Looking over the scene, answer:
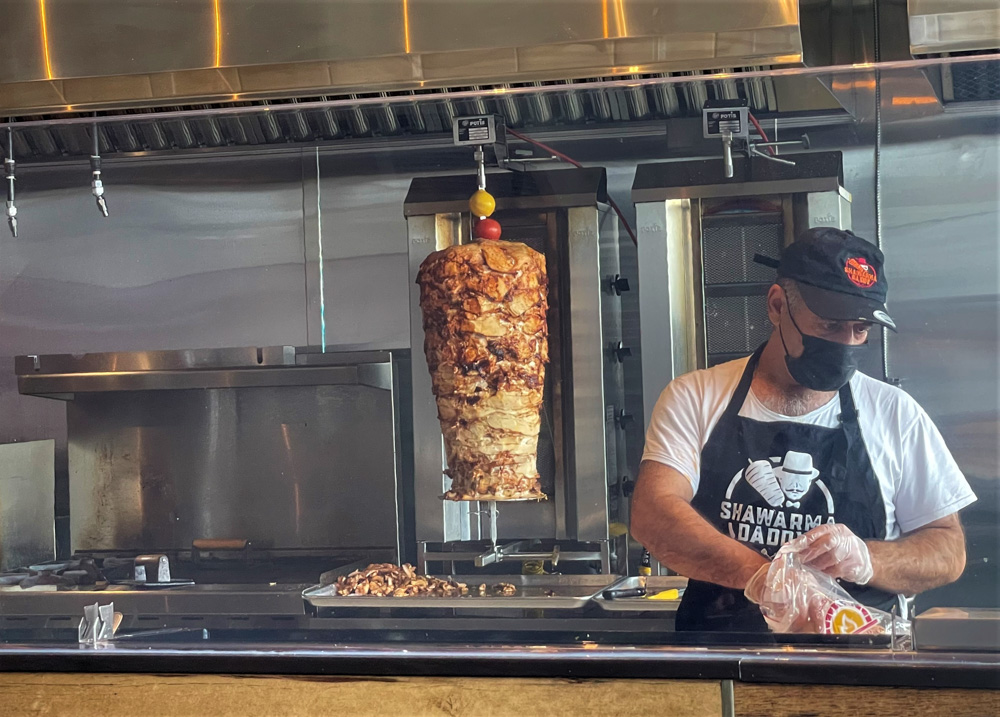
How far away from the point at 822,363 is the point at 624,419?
341mm

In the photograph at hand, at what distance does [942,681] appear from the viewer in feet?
5.52

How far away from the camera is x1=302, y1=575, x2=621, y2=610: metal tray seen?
1.87 metres

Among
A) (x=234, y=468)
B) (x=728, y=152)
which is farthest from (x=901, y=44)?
(x=234, y=468)

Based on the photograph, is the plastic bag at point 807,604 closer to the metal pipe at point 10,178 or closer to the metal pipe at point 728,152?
the metal pipe at point 728,152

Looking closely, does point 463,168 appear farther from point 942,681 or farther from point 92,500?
point 942,681

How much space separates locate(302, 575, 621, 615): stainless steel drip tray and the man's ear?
512 millimetres

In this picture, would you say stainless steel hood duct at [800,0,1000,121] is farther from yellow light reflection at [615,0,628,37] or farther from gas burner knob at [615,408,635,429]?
gas burner knob at [615,408,635,429]

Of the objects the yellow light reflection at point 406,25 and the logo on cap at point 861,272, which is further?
the yellow light reflection at point 406,25

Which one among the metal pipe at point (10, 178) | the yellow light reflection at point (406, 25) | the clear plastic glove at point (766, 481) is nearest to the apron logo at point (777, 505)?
the clear plastic glove at point (766, 481)

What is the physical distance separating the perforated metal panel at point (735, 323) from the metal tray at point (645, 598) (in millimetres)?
390

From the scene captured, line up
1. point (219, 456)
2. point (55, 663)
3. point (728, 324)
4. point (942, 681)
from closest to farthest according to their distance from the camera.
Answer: point (942, 681) → point (728, 324) → point (55, 663) → point (219, 456)

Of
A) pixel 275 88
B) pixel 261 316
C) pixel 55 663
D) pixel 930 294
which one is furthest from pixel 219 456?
pixel 930 294

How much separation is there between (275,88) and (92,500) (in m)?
0.88

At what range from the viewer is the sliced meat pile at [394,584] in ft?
6.34
